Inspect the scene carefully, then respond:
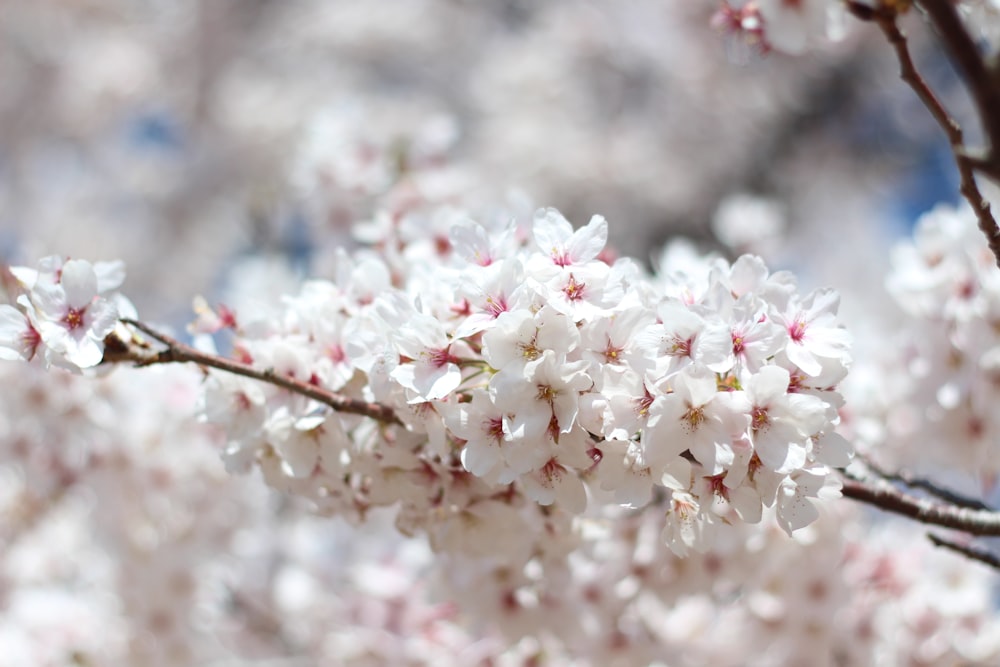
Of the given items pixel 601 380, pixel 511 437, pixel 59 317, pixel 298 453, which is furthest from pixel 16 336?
pixel 601 380

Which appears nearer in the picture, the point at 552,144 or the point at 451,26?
the point at 552,144

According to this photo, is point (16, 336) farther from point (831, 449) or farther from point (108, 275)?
point (831, 449)

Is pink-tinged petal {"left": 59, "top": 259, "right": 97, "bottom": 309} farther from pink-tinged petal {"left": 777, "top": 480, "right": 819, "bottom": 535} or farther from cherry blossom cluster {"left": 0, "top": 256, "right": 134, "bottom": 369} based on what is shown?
pink-tinged petal {"left": 777, "top": 480, "right": 819, "bottom": 535}

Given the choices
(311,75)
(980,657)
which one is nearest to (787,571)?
(980,657)

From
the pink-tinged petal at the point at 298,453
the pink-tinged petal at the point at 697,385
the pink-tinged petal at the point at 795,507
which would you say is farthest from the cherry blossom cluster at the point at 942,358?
the pink-tinged petal at the point at 298,453

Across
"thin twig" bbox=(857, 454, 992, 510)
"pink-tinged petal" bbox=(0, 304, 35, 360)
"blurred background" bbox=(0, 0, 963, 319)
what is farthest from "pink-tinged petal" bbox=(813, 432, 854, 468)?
"blurred background" bbox=(0, 0, 963, 319)

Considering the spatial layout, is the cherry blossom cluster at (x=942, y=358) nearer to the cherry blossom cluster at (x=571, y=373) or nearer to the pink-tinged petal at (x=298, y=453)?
the cherry blossom cluster at (x=571, y=373)

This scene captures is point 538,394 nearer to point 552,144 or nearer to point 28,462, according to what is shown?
point 28,462
